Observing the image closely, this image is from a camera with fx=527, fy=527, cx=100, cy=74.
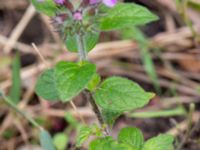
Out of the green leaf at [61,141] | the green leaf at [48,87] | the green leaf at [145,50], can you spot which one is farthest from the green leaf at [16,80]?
the green leaf at [48,87]

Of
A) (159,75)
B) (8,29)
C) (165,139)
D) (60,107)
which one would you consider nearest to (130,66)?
(159,75)

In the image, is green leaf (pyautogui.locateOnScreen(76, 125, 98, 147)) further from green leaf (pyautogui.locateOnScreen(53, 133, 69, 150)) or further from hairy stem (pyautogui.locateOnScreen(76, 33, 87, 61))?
green leaf (pyautogui.locateOnScreen(53, 133, 69, 150))

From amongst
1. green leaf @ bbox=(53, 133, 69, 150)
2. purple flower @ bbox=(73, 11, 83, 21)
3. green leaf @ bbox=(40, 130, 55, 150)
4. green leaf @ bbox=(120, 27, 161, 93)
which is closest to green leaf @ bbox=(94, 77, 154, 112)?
purple flower @ bbox=(73, 11, 83, 21)

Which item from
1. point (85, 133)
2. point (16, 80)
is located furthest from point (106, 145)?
point (16, 80)

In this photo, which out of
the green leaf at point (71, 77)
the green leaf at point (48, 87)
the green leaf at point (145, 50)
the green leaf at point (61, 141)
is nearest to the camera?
the green leaf at point (71, 77)

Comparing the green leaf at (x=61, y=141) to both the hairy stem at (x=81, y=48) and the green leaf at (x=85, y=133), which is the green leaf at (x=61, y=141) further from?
the hairy stem at (x=81, y=48)

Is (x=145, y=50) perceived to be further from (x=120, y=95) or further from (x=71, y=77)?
(x=71, y=77)

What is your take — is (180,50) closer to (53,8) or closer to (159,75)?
(159,75)

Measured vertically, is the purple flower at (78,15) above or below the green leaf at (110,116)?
above
